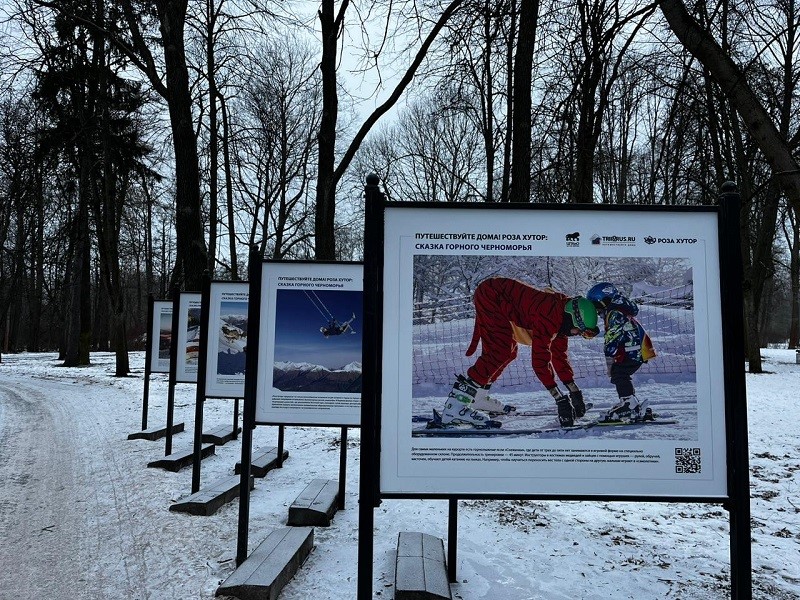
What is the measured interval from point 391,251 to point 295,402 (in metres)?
2.12

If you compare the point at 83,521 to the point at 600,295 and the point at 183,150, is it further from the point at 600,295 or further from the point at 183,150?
the point at 183,150

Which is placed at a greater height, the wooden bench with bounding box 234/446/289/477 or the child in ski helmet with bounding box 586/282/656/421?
the child in ski helmet with bounding box 586/282/656/421

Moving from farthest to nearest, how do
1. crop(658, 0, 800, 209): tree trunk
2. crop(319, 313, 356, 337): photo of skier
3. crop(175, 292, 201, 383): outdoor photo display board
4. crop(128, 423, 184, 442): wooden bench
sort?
crop(128, 423, 184, 442): wooden bench < crop(175, 292, 201, 383): outdoor photo display board < crop(658, 0, 800, 209): tree trunk < crop(319, 313, 356, 337): photo of skier

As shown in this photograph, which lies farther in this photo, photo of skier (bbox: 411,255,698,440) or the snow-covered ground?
the snow-covered ground

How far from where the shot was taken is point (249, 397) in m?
4.15

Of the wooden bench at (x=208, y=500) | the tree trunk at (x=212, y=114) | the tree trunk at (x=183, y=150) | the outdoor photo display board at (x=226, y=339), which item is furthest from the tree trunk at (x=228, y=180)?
the wooden bench at (x=208, y=500)

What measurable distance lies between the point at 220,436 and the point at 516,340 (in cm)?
653

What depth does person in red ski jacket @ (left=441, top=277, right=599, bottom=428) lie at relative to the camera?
2795 mm

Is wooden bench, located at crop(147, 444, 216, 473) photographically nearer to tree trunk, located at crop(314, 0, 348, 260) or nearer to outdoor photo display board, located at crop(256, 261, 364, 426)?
outdoor photo display board, located at crop(256, 261, 364, 426)

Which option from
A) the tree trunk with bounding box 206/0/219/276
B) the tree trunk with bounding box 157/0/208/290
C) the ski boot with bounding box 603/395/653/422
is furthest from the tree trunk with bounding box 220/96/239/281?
the ski boot with bounding box 603/395/653/422

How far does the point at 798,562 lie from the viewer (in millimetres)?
4160

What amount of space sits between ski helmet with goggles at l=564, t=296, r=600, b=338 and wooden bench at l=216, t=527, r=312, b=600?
2.34m

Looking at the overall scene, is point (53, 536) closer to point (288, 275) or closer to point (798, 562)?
point (288, 275)

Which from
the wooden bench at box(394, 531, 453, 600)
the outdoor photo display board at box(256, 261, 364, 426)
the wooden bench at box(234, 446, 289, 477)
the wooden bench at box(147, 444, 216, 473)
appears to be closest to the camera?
the wooden bench at box(394, 531, 453, 600)
